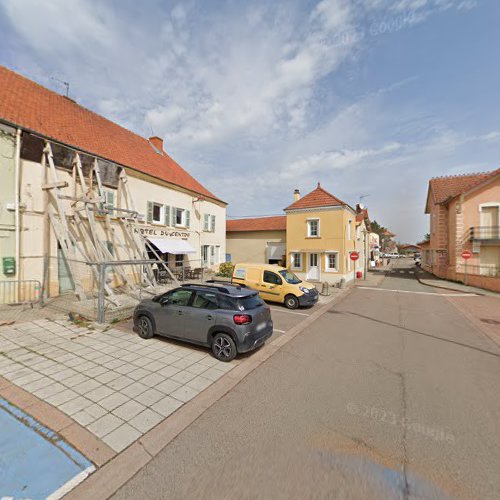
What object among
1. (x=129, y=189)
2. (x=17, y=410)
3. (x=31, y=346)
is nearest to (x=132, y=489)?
(x=17, y=410)

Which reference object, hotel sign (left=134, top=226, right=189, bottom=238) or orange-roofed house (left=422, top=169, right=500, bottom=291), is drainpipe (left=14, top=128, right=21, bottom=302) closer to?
hotel sign (left=134, top=226, right=189, bottom=238)

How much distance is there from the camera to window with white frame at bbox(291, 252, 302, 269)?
2167 cm

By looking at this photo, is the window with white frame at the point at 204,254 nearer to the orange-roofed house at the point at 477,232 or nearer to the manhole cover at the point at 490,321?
the manhole cover at the point at 490,321

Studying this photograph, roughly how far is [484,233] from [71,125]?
2898 centimetres

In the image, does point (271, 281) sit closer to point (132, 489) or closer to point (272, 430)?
point (272, 430)

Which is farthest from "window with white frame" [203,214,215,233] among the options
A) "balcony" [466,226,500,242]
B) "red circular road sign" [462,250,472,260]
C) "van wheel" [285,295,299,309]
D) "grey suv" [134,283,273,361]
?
"balcony" [466,226,500,242]

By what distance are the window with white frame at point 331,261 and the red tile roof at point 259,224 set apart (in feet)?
18.7

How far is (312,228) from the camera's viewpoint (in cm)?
2109

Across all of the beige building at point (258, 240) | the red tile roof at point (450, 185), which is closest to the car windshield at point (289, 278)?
the beige building at point (258, 240)

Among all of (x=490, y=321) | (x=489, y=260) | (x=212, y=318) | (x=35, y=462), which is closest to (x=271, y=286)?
(x=212, y=318)

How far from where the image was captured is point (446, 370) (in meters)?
5.58

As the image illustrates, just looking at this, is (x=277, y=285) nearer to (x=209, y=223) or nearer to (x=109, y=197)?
(x=109, y=197)

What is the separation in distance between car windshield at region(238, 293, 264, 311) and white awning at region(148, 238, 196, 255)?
9.77m

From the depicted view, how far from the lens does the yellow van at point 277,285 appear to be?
1127cm
